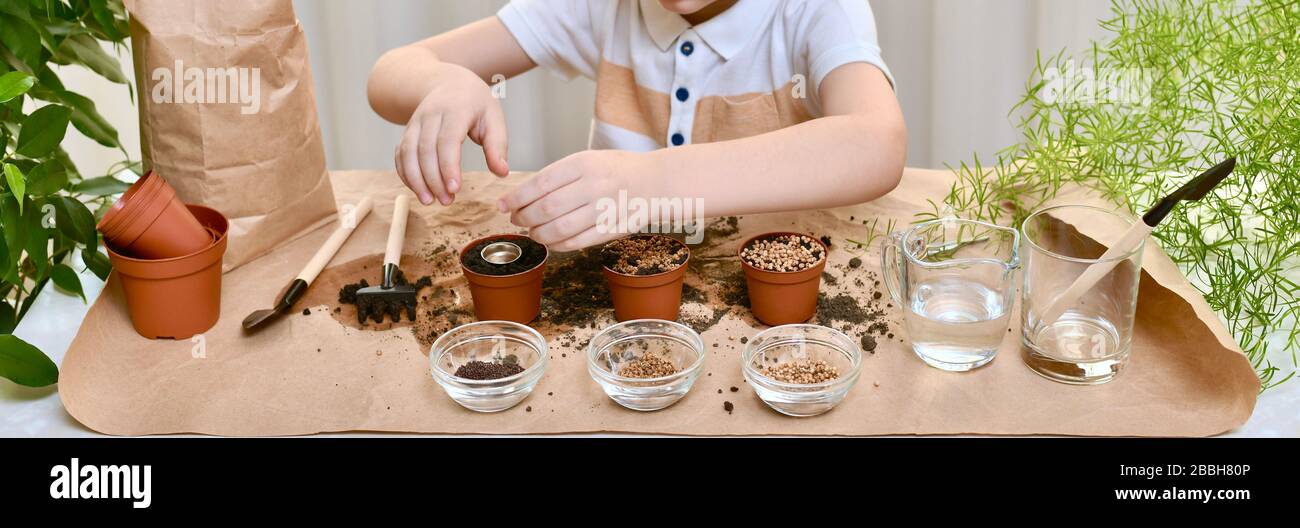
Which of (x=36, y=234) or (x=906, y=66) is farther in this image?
(x=906, y=66)

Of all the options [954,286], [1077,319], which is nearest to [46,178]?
[954,286]

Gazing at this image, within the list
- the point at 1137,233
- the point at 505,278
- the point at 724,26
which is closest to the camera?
the point at 1137,233

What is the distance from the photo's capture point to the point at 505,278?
0.93 m

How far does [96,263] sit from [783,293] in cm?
68

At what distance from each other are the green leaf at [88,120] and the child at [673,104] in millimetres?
288

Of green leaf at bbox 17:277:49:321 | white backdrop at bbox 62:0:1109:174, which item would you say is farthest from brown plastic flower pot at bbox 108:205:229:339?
white backdrop at bbox 62:0:1109:174

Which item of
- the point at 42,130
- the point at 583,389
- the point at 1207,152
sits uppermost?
the point at 42,130

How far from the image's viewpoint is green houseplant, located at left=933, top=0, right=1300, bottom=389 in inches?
36.7

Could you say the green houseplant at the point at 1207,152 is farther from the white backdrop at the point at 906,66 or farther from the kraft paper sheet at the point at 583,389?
the white backdrop at the point at 906,66

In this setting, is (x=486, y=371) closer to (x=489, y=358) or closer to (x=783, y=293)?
(x=489, y=358)

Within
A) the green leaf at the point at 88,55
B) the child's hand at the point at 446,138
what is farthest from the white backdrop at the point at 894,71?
the child's hand at the point at 446,138

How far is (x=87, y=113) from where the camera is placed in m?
1.11

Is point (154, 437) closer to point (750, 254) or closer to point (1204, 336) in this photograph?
point (750, 254)

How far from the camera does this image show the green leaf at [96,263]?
102 cm
